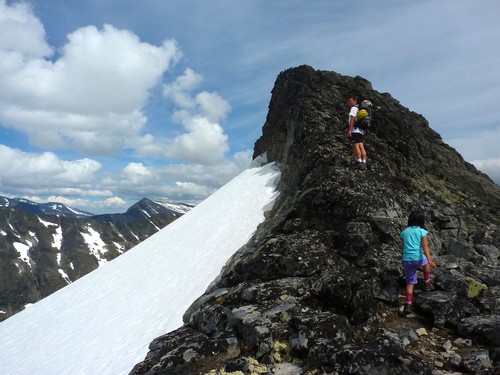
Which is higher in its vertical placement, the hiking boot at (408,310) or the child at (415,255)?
the child at (415,255)

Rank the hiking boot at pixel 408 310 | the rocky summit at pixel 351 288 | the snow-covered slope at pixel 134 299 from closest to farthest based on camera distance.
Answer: the rocky summit at pixel 351 288, the hiking boot at pixel 408 310, the snow-covered slope at pixel 134 299

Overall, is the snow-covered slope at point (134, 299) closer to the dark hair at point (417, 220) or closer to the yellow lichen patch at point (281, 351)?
the yellow lichen patch at point (281, 351)

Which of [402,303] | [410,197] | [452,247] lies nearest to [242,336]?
[402,303]

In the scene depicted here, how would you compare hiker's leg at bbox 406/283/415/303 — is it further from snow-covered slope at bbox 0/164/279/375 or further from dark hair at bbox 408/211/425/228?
→ snow-covered slope at bbox 0/164/279/375

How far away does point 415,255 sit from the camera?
9938 mm

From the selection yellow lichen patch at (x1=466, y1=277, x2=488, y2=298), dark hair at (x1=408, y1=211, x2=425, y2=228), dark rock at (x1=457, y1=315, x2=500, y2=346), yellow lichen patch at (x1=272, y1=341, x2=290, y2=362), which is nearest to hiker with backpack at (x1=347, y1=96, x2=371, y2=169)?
dark hair at (x1=408, y1=211, x2=425, y2=228)

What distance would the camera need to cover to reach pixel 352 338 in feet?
27.4

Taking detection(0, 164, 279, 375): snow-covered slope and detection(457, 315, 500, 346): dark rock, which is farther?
detection(0, 164, 279, 375): snow-covered slope

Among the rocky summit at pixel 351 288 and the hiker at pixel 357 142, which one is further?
the hiker at pixel 357 142

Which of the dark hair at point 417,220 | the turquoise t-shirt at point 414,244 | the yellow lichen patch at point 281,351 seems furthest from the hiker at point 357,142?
the yellow lichen patch at point 281,351

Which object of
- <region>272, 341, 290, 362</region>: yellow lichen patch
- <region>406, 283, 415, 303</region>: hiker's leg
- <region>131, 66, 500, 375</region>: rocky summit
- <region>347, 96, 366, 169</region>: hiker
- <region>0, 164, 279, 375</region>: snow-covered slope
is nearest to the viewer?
<region>131, 66, 500, 375</region>: rocky summit

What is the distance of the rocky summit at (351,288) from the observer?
7801mm

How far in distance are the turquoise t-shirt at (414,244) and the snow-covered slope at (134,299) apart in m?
11.5

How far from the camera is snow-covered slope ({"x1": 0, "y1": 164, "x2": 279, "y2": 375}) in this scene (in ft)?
57.2
